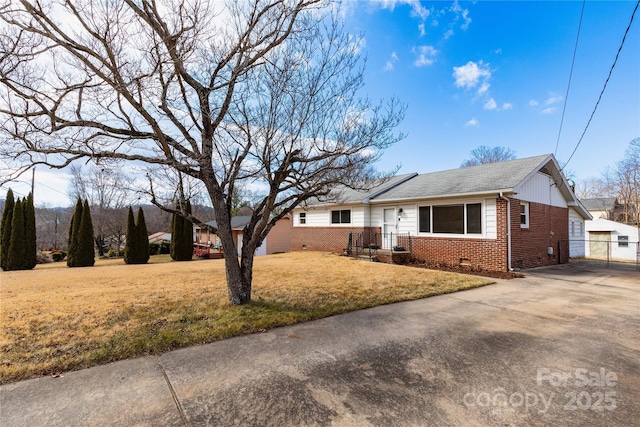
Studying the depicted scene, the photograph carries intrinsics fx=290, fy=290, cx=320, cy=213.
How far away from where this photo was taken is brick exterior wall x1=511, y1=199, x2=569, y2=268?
10.3m

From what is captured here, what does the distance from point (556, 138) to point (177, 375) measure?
15533 millimetres

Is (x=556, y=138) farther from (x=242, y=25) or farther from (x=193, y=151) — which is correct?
(x=193, y=151)

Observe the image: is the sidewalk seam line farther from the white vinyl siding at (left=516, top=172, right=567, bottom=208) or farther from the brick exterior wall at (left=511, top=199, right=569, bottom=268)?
the white vinyl siding at (left=516, top=172, right=567, bottom=208)

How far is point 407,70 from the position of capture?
23.6 feet

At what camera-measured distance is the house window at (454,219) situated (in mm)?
10758

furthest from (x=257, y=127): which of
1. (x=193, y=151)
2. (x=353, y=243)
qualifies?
(x=353, y=243)

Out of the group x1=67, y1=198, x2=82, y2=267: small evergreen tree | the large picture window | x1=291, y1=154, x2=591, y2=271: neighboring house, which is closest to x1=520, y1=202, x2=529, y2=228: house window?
x1=291, y1=154, x2=591, y2=271: neighboring house

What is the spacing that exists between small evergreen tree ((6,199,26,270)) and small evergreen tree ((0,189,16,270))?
0.28 m

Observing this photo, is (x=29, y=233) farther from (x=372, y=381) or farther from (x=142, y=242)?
(x=372, y=381)

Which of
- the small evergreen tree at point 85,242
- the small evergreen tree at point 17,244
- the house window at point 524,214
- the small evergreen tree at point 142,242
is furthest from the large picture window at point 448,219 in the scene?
the small evergreen tree at point 17,244

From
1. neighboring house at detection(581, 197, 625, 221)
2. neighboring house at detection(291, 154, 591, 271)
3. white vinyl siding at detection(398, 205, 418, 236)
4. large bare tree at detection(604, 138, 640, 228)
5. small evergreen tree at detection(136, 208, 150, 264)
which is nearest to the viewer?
neighboring house at detection(291, 154, 591, 271)

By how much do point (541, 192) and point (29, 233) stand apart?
25.0 metres

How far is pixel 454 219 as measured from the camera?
37.4 ft

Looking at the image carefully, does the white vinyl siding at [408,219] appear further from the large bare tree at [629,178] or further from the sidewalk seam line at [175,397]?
the large bare tree at [629,178]
